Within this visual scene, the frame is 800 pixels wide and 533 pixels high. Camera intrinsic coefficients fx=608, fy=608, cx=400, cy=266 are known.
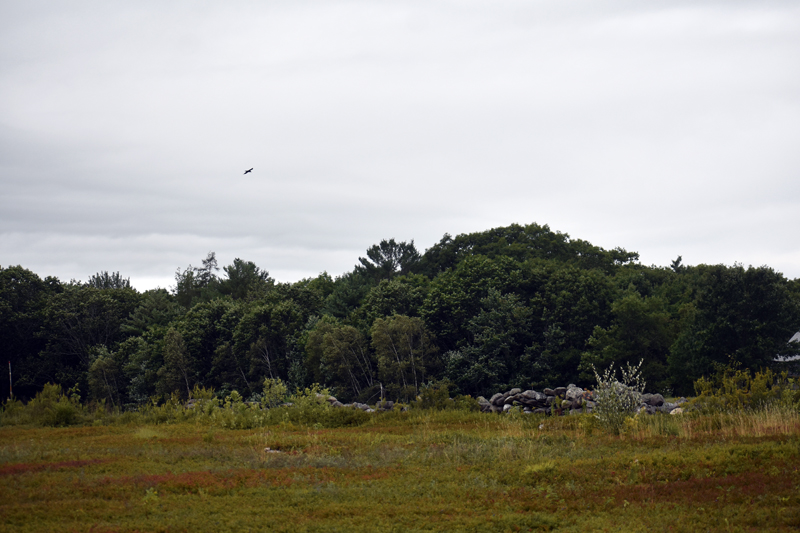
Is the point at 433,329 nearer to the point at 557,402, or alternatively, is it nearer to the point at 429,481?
the point at 557,402

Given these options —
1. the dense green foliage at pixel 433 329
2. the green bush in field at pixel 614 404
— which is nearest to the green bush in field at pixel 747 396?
the green bush in field at pixel 614 404

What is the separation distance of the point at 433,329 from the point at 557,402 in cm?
2295

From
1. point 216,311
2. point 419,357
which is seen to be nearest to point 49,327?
point 216,311

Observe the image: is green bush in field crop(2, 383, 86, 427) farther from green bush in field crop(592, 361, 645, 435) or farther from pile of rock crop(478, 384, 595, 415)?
green bush in field crop(592, 361, 645, 435)

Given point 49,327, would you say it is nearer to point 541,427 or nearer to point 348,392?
point 348,392

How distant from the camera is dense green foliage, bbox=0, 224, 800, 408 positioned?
3662 centimetres

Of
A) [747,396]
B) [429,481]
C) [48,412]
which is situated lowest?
[429,481]

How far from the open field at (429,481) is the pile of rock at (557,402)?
5904mm

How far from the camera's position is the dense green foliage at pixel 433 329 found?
36.6 metres

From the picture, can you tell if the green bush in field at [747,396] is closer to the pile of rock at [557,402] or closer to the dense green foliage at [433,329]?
the pile of rock at [557,402]

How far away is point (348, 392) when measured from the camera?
45.0m

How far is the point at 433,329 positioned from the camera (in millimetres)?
46156

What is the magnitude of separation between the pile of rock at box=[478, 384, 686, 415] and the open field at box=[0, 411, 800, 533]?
19.4 feet

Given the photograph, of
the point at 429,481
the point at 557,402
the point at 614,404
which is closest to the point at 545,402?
the point at 557,402
